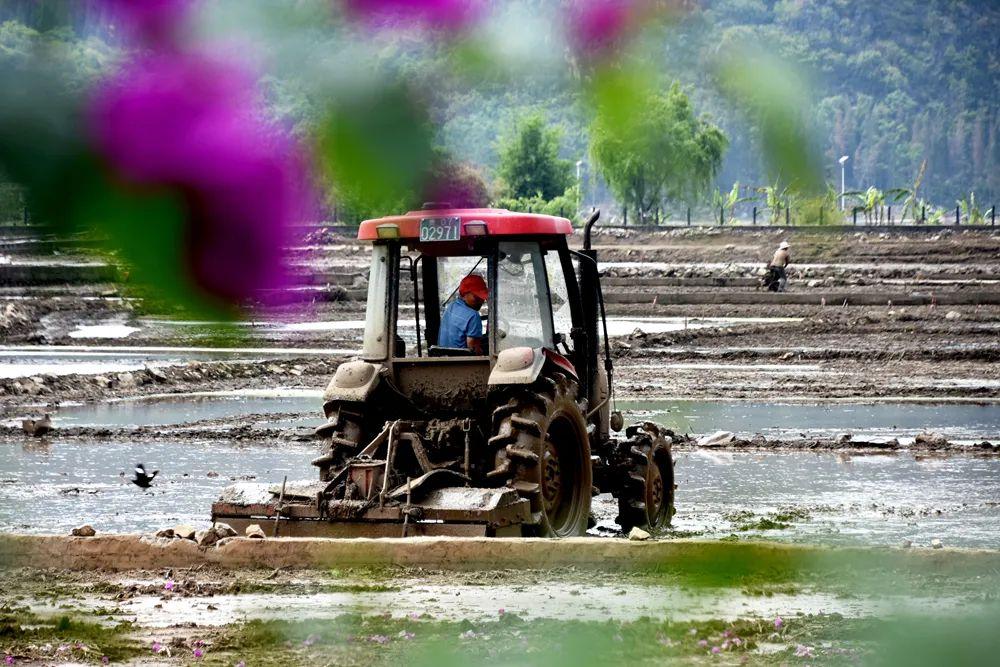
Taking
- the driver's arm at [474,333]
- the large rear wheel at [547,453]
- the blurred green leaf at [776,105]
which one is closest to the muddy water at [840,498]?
the large rear wheel at [547,453]

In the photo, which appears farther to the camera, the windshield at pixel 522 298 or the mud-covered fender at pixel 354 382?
the mud-covered fender at pixel 354 382

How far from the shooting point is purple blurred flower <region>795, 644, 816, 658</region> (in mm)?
6059

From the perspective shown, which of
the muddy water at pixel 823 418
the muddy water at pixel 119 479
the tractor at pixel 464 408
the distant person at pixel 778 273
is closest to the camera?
the tractor at pixel 464 408

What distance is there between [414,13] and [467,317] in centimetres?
815

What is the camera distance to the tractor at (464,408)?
905 cm

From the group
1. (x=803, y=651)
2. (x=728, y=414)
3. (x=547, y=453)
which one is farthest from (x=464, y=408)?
(x=728, y=414)

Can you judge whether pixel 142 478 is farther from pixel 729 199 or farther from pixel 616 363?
pixel 616 363

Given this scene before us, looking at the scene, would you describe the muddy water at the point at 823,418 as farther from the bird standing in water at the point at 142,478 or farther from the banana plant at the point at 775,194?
the banana plant at the point at 775,194

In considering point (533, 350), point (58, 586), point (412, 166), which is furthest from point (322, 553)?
point (412, 166)

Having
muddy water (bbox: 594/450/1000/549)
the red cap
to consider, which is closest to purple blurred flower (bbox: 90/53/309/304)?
the red cap

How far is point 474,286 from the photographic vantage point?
31.6 feet

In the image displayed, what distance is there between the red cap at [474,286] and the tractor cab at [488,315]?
0.02 meters

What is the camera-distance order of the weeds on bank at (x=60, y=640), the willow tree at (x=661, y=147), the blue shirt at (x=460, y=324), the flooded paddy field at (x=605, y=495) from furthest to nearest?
the blue shirt at (x=460, y=324)
the weeds on bank at (x=60, y=640)
the flooded paddy field at (x=605, y=495)
the willow tree at (x=661, y=147)

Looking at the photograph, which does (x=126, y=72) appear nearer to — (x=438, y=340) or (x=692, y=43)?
(x=692, y=43)
